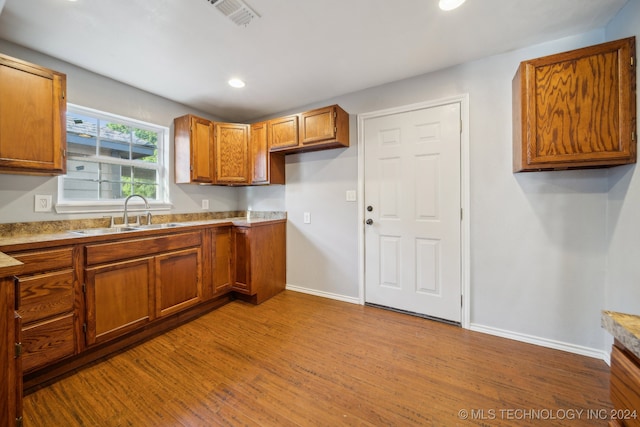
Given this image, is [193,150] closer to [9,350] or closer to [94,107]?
[94,107]

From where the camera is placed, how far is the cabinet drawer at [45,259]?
143 cm

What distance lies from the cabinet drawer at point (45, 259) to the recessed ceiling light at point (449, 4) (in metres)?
2.84

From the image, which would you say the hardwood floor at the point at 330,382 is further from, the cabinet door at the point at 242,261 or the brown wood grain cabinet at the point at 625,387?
the brown wood grain cabinet at the point at 625,387

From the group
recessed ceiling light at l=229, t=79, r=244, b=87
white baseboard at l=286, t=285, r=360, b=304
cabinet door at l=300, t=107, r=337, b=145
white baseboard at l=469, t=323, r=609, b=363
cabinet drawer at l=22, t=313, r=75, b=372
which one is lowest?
white baseboard at l=469, t=323, r=609, b=363

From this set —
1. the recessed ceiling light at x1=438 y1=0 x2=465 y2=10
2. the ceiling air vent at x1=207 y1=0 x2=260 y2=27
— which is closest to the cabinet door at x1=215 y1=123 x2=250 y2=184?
the ceiling air vent at x1=207 y1=0 x2=260 y2=27

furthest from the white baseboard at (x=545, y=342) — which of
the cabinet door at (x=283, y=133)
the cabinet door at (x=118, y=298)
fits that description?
the cabinet door at (x=118, y=298)

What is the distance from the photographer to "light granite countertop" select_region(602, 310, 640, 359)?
2.31ft

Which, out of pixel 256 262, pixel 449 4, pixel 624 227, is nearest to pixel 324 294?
pixel 256 262

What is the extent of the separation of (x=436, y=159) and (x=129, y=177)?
3.11 meters

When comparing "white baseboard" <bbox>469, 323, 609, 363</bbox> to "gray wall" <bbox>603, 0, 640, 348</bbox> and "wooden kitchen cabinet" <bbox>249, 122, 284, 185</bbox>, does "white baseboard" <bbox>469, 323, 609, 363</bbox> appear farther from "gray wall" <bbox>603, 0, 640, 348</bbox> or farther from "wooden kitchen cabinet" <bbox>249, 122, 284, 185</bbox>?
"wooden kitchen cabinet" <bbox>249, 122, 284, 185</bbox>

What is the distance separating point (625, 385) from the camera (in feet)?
2.38

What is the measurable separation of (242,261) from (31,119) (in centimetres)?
193

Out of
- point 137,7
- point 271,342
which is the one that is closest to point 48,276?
point 271,342

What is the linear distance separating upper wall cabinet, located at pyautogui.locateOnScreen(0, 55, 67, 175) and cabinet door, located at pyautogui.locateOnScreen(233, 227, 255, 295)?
148 cm
